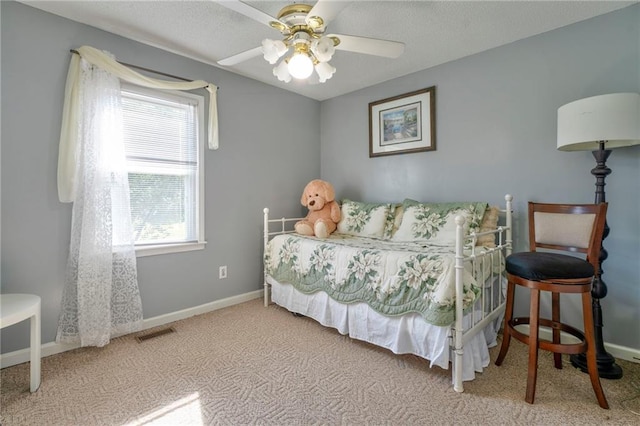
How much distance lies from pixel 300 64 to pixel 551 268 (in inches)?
67.3

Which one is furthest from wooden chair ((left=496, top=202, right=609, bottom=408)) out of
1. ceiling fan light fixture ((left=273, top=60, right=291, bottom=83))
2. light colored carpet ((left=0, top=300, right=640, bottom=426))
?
ceiling fan light fixture ((left=273, top=60, right=291, bottom=83))

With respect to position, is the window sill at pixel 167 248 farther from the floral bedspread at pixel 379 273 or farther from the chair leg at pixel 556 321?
the chair leg at pixel 556 321

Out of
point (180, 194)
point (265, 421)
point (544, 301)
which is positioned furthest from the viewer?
point (180, 194)

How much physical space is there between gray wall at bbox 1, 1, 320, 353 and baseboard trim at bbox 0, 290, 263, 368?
4cm

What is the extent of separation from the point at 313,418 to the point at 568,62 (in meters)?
2.86

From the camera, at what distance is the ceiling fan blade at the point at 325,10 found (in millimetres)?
1389

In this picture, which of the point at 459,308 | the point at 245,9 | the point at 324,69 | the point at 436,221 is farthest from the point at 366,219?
the point at 245,9

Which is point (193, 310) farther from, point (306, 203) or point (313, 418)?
point (313, 418)

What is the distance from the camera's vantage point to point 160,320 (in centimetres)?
253

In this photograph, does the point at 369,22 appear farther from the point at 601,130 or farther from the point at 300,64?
the point at 601,130

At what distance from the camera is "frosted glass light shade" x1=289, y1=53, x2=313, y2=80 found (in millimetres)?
1632

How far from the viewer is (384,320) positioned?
200 cm

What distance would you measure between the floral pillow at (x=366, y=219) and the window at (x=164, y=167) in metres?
1.39

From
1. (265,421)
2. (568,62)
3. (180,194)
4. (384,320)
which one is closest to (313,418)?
(265,421)
